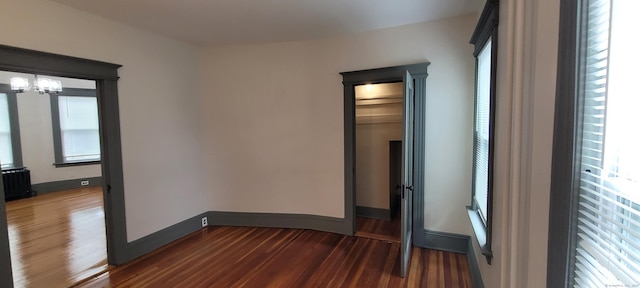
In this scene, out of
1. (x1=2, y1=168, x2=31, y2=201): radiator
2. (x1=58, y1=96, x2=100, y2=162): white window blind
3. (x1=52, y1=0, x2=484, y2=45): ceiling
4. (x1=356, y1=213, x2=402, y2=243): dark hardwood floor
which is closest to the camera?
(x1=52, y1=0, x2=484, y2=45): ceiling

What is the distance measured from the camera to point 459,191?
9.98ft

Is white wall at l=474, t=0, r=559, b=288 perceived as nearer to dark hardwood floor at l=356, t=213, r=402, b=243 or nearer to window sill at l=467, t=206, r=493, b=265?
window sill at l=467, t=206, r=493, b=265

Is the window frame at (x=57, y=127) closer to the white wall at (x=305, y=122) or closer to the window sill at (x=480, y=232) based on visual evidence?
the white wall at (x=305, y=122)

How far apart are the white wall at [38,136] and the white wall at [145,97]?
5.05 m

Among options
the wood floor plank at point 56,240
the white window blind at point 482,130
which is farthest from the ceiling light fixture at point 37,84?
the white window blind at point 482,130

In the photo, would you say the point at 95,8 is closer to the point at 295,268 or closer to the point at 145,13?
the point at 145,13

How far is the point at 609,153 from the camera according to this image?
80 cm

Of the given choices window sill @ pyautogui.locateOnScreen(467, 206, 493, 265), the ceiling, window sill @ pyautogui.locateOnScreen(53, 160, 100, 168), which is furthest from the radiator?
window sill @ pyautogui.locateOnScreen(467, 206, 493, 265)

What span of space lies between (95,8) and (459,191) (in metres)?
4.40

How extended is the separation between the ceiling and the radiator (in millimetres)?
5421

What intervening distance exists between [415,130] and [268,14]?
2165mm

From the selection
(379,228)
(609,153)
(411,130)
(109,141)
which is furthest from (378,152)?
(109,141)

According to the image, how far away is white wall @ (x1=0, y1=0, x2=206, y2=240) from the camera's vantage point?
7.92 feet

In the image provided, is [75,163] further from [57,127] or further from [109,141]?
[109,141]
